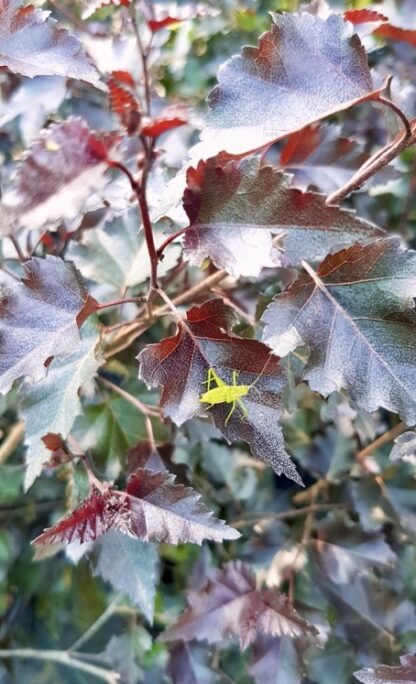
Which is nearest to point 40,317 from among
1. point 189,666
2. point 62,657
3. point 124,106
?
point 124,106

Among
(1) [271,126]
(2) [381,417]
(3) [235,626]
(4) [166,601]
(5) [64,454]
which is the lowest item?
(4) [166,601]

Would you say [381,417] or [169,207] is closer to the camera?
[169,207]

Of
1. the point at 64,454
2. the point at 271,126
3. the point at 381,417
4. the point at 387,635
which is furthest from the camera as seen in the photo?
the point at 381,417

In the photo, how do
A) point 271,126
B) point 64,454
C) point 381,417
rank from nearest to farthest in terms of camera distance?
point 271,126
point 64,454
point 381,417

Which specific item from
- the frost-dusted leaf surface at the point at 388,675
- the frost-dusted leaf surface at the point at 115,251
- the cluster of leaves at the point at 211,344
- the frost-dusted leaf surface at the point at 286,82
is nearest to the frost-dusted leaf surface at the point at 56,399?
the cluster of leaves at the point at 211,344

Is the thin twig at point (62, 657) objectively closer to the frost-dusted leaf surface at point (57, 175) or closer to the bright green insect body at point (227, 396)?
the bright green insect body at point (227, 396)

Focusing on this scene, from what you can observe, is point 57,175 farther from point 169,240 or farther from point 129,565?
point 129,565

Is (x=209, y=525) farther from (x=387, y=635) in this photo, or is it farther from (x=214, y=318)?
(x=387, y=635)

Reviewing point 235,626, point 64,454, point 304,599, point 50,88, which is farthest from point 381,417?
point 50,88
